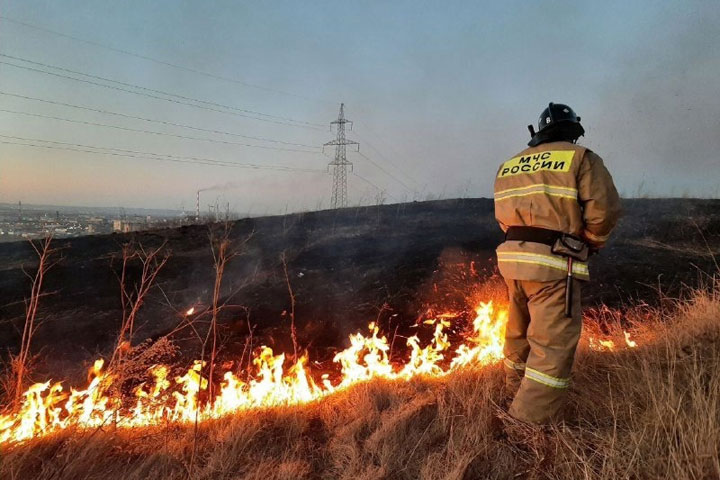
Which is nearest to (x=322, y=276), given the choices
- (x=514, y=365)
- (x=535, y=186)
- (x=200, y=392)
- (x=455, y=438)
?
(x=200, y=392)

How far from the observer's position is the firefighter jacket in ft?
8.04

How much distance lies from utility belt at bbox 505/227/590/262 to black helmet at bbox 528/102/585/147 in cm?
72

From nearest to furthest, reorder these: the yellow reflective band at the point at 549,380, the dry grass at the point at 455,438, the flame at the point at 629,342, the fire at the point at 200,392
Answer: the dry grass at the point at 455,438 → the yellow reflective band at the point at 549,380 → the fire at the point at 200,392 → the flame at the point at 629,342

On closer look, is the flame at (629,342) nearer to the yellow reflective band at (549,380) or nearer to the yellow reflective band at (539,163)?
the yellow reflective band at (549,380)

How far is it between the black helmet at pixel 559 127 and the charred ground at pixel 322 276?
2.72m

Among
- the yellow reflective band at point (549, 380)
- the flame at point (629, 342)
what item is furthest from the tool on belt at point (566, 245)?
the flame at point (629, 342)

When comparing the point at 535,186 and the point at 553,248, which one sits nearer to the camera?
the point at 553,248

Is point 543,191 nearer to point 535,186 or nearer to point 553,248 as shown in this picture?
point 535,186

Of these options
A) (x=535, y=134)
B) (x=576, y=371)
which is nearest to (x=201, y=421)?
(x=576, y=371)

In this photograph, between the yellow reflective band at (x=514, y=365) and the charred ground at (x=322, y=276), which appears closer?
the yellow reflective band at (x=514, y=365)

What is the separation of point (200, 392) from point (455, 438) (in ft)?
5.84

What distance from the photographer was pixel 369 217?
13922 mm

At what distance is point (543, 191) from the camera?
255cm

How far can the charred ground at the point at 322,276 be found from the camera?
18.5 feet
